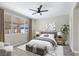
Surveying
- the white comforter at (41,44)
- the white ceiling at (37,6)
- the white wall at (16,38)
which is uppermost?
the white ceiling at (37,6)

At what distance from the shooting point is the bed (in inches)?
96.8

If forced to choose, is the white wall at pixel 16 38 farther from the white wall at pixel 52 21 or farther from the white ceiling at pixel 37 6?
the white ceiling at pixel 37 6

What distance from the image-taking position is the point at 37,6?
2367mm

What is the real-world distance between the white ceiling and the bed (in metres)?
0.53

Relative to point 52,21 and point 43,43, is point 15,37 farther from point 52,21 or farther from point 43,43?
point 52,21

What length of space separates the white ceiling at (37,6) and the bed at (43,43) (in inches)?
20.9

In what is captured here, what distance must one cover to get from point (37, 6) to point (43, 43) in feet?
3.16

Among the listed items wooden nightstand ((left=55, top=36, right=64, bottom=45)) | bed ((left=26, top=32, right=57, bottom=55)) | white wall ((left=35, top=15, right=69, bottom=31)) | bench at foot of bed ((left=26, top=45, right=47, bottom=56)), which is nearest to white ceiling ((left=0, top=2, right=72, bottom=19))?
white wall ((left=35, top=15, right=69, bottom=31))

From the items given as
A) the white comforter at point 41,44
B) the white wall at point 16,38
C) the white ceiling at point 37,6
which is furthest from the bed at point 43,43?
the white ceiling at point 37,6

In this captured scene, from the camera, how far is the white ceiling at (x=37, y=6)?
233 cm

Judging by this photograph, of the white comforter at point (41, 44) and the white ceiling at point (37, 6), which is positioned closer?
the white ceiling at point (37, 6)

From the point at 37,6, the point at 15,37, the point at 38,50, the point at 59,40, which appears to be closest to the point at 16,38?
the point at 15,37

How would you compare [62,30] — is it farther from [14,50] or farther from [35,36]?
[14,50]

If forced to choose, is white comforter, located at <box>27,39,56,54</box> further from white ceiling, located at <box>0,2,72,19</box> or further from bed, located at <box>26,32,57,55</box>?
white ceiling, located at <box>0,2,72,19</box>
